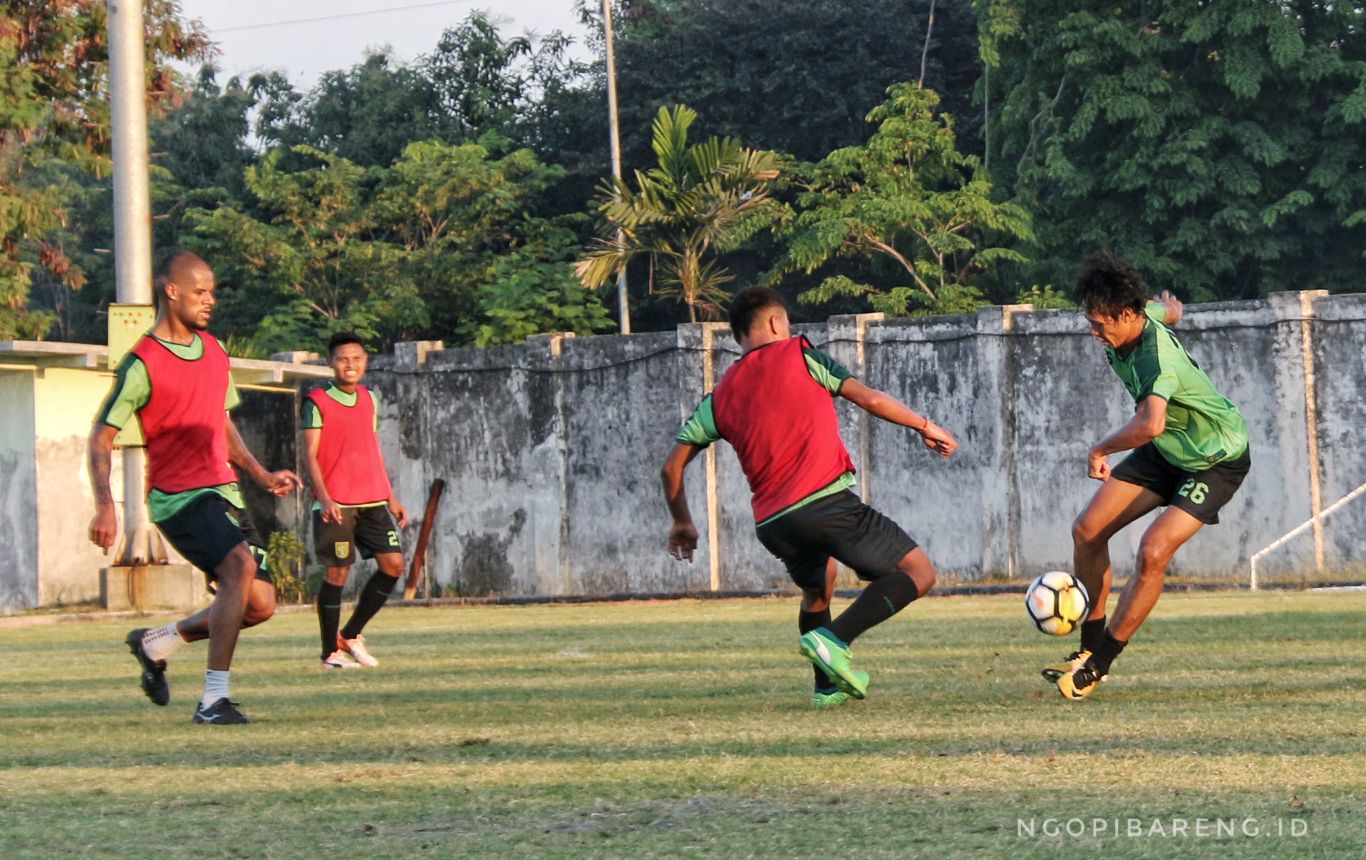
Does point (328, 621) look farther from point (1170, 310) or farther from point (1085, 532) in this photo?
point (1170, 310)

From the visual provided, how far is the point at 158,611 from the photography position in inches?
798

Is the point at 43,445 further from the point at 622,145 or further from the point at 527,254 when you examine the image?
the point at 622,145

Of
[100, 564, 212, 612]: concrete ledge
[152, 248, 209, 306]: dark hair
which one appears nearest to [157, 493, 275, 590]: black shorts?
[152, 248, 209, 306]: dark hair

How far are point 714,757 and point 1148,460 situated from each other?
3.04 metres

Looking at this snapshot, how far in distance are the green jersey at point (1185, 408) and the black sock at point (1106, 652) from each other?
0.80 metres

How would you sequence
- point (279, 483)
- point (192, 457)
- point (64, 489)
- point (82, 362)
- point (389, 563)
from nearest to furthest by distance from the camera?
1. point (192, 457)
2. point (279, 483)
3. point (389, 563)
4. point (82, 362)
5. point (64, 489)

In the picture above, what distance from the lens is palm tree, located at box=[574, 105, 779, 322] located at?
27.4 meters

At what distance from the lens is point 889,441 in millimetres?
22547

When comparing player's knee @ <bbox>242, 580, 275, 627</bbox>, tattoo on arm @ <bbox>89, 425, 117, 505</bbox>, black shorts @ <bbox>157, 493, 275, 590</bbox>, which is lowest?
player's knee @ <bbox>242, 580, 275, 627</bbox>

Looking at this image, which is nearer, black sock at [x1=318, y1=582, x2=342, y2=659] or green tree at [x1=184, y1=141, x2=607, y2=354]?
black sock at [x1=318, y1=582, x2=342, y2=659]

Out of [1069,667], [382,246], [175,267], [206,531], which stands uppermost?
[382,246]

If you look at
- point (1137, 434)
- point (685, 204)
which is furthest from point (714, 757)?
point (685, 204)

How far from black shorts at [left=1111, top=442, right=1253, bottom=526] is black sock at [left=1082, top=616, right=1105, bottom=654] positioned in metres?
0.60

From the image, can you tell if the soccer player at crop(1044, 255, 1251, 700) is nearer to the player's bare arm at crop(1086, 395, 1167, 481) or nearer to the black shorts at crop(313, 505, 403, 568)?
the player's bare arm at crop(1086, 395, 1167, 481)
